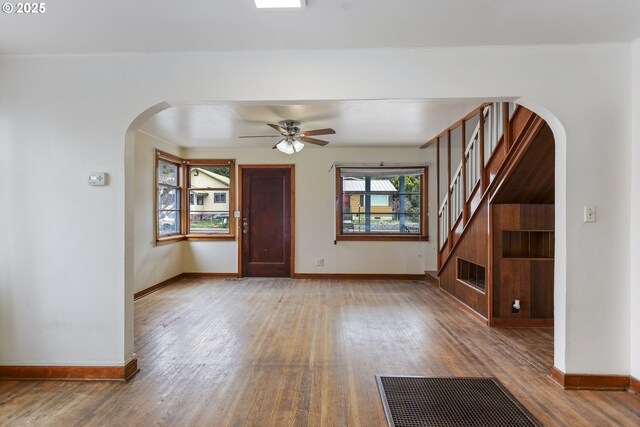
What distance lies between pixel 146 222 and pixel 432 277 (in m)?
4.59

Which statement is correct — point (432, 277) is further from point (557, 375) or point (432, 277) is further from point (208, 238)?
point (208, 238)

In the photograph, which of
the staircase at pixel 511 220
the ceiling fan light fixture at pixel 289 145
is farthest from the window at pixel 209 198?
the staircase at pixel 511 220

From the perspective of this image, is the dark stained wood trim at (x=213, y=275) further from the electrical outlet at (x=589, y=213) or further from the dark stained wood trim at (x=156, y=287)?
the electrical outlet at (x=589, y=213)

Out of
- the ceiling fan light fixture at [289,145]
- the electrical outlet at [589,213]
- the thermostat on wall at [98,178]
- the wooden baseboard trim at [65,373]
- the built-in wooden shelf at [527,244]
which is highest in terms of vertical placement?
the ceiling fan light fixture at [289,145]

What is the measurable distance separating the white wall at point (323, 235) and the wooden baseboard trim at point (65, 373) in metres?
3.96

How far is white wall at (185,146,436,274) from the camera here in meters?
6.51

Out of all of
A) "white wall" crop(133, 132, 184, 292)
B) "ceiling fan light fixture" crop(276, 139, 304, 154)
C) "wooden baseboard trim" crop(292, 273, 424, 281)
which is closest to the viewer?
"ceiling fan light fixture" crop(276, 139, 304, 154)

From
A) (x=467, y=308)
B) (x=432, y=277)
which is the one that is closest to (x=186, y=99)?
(x=467, y=308)

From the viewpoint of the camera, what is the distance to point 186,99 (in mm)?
2674

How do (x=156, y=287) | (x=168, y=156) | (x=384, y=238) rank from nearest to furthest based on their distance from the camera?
(x=156, y=287) → (x=168, y=156) → (x=384, y=238)

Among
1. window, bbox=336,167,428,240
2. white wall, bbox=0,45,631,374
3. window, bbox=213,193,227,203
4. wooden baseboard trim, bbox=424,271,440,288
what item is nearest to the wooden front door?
window, bbox=213,193,227,203

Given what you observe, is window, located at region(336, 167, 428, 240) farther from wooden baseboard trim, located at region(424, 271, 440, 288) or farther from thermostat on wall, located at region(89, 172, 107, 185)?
thermostat on wall, located at region(89, 172, 107, 185)

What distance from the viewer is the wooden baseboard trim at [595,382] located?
8.27ft

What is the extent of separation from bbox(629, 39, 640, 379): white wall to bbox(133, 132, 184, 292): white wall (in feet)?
17.5
